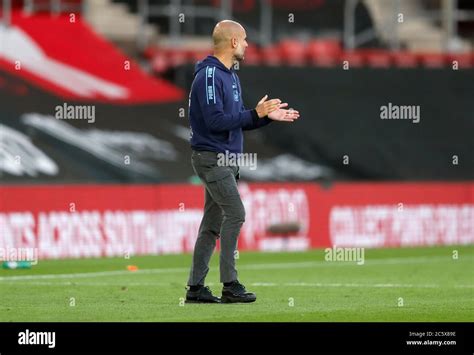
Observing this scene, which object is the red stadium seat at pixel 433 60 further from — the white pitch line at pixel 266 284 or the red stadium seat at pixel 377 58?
the white pitch line at pixel 266 284

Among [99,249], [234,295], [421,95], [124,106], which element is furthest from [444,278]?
[421,95]

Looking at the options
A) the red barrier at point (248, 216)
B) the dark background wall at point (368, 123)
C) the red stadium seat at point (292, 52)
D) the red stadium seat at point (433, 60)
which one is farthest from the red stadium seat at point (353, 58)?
the red barrier at point (248, 216)

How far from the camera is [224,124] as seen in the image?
1509cm

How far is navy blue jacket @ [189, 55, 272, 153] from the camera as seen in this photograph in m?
15.1

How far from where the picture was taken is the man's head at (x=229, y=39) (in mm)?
15289

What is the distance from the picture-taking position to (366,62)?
33.2 m

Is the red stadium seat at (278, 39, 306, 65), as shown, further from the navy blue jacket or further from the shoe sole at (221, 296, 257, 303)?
the shoe sole at (221, 296, 257, 303)

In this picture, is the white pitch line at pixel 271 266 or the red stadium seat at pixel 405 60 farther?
the red stadium seat at pixel 405 60

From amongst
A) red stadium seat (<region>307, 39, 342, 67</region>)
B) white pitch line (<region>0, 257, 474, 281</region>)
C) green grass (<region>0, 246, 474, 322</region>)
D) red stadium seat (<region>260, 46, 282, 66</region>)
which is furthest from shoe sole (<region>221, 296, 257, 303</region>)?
red stadium seat (<region>307, 39, 342, 67</region>)

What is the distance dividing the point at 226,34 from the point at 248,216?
12.0 m

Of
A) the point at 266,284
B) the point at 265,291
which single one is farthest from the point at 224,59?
the point at 266,284

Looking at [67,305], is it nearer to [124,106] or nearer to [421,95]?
[124,106]

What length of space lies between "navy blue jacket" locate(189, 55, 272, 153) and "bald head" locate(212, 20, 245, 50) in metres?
0.16
